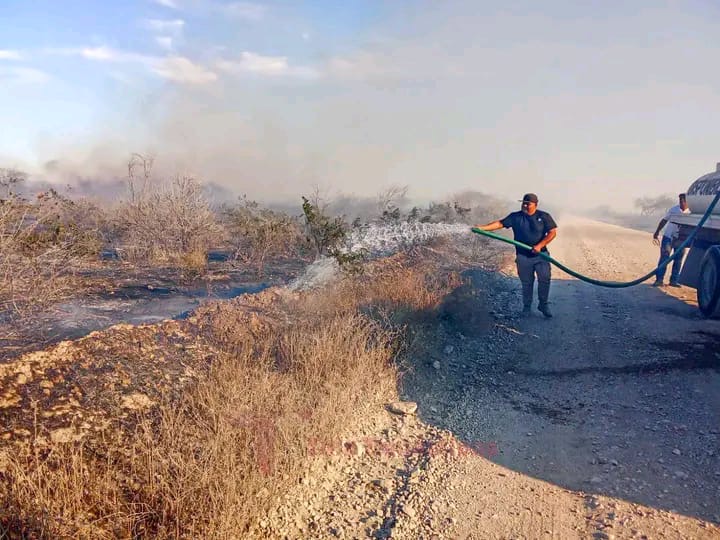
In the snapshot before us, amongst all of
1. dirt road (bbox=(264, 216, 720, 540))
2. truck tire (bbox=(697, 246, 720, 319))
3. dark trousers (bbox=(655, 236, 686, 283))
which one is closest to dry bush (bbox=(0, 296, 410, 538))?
dirt road (bbox=(264, 216, 720, 540))

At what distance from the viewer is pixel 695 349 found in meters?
6.96

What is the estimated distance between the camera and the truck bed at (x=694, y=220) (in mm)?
8453

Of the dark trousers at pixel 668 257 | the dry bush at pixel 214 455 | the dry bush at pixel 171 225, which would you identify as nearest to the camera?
the dry bush at pixel 214 455

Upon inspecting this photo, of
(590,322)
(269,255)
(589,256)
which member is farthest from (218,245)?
(590,322)

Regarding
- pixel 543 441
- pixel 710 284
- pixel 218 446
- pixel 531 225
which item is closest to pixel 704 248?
pixel 710 284

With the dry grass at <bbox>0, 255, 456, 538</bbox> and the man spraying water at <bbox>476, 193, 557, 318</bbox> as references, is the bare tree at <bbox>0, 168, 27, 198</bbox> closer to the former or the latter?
the dry grass at <bbox>0, 255, 456, 538</bbox>

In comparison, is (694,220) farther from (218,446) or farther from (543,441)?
(218,446)

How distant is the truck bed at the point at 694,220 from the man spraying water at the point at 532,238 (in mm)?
2350

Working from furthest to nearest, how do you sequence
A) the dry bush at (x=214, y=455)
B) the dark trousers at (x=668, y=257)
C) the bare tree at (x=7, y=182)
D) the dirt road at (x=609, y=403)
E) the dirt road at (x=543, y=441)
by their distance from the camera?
the dark trousers at (x=668, y=257) → the bare tree at (x=7, y=182) → the dirt road at (x=609, y=403) → the dirt road at (x=543, y=441) → the dry bush at (x=214, y=455)

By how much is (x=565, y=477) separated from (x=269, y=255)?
12.2 metres

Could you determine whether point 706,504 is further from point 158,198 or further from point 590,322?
point 158,198

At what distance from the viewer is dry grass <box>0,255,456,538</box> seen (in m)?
3.14

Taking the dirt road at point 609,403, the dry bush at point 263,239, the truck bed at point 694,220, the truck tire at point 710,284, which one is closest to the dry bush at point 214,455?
the dirt road at point 609,403

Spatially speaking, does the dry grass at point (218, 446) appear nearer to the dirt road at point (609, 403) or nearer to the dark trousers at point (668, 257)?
the dirt road at point (609, 403)
